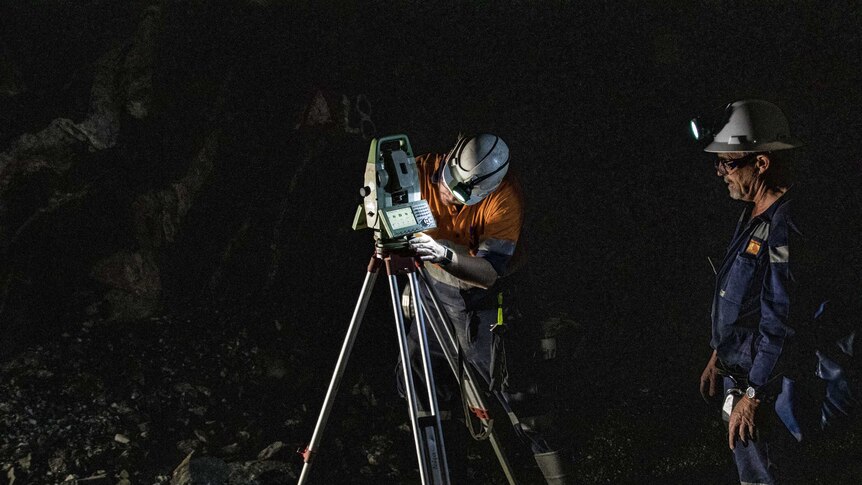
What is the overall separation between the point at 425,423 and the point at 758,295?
1.59 meters

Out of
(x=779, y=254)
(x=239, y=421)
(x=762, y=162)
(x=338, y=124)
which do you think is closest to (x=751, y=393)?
(x=779, y=254)

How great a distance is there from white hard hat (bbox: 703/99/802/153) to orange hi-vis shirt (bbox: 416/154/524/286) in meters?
0.93

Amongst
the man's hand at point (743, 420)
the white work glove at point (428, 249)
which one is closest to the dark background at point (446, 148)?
the white work glove at point (428, 249)

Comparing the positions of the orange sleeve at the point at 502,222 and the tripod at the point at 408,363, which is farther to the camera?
the orange sleeve at the point at 502,222

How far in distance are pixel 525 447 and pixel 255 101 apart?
105 inches

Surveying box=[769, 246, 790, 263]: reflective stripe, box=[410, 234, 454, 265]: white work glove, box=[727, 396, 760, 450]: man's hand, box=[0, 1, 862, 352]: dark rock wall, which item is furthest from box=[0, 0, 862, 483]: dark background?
box=[769, 246, 790, 263]: reflective stripe

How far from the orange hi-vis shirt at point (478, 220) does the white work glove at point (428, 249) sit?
311 millimetres

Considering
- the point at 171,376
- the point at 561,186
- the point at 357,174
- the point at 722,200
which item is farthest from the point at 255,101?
the point at 722,200

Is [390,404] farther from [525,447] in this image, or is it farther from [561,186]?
[561,186]

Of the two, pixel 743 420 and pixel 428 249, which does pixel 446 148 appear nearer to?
pixel 428 249

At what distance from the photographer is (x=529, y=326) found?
452 cm

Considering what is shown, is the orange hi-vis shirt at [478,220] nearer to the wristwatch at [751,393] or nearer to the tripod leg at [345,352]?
the tripod leg at [345,352]

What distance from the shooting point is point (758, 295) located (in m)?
3.85

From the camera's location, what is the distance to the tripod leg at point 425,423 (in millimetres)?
3637
